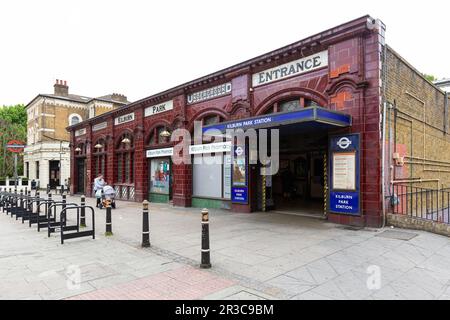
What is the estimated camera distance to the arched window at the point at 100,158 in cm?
2270

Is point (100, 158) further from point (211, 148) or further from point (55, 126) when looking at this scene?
point (55, 126)

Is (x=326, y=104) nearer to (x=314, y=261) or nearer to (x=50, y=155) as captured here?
(x=314, y=261)

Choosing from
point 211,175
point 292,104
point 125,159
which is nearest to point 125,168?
point 125,159

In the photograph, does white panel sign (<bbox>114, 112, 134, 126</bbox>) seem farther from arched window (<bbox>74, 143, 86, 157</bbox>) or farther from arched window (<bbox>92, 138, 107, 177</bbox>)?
arched window (<bbox>74, 143, 86, 157</bbox>)

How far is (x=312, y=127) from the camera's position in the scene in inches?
381

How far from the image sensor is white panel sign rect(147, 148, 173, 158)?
16188mm

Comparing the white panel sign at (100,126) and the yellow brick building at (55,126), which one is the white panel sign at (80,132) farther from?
the yellow brick building at (55,126)

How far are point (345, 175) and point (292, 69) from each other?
13.7 feet

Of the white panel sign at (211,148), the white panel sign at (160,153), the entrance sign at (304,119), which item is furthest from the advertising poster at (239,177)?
the white panel sign at (160,153)

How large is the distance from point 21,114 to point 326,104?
58101mm

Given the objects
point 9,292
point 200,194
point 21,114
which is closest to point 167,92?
point 200,194

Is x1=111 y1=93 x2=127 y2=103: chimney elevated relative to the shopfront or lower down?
elevated

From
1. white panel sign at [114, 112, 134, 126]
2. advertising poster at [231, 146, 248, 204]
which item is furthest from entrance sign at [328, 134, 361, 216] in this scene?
white panel sign at [114, 112, 134, 126]

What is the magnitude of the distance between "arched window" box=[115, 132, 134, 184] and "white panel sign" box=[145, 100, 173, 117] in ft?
7.78
